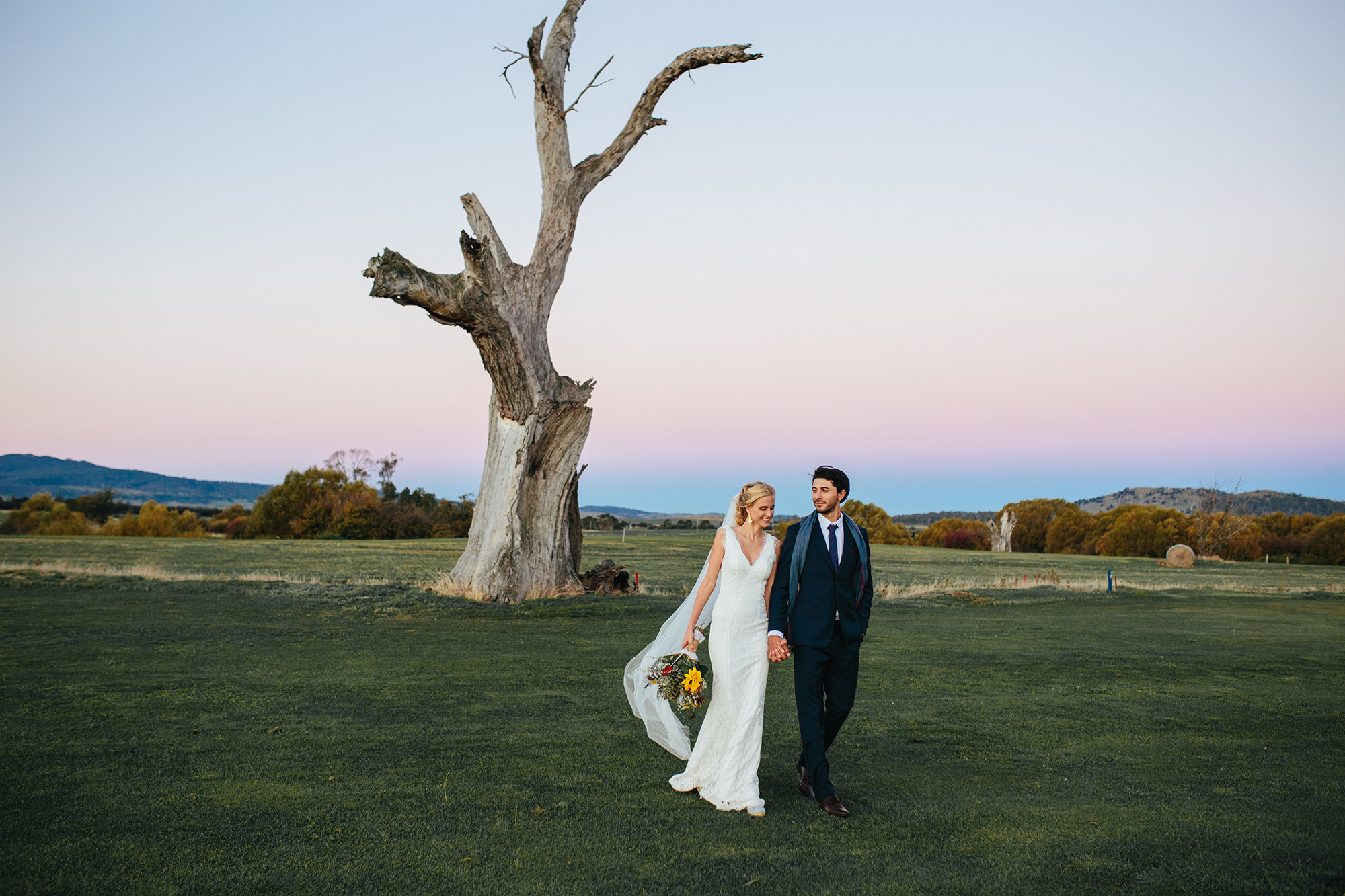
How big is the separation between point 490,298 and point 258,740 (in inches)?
448

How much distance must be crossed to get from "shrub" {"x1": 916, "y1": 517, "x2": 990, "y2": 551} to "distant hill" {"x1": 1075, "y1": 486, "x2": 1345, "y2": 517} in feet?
29.7

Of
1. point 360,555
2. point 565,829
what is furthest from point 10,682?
point 360,555

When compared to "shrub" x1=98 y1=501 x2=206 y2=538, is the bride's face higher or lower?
higher

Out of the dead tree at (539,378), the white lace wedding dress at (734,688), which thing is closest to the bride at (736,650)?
the white lace wedding dress at (734,688)

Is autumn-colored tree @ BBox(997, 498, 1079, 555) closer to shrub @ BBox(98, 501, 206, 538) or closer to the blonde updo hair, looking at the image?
shrub @ BBox(98, 501, 206, 538)

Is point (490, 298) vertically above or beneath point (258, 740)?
above

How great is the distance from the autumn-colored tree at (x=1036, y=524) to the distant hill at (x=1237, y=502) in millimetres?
2915

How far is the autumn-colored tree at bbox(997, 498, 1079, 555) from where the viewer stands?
75188mm

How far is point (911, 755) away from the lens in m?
6.95

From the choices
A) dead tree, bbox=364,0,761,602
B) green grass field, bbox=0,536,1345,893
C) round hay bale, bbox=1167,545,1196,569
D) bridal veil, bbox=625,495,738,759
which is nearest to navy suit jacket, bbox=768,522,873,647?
bridal veil, bbox=625,495,738,759

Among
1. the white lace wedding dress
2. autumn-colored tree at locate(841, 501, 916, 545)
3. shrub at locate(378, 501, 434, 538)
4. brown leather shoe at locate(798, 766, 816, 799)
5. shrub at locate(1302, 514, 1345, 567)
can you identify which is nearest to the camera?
the white lace wedding dress

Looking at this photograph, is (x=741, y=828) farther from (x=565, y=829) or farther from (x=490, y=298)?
(x=490, y=298)

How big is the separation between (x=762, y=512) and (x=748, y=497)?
14cm

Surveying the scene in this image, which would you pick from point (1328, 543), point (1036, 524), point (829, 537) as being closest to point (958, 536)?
point (1036, 524)
